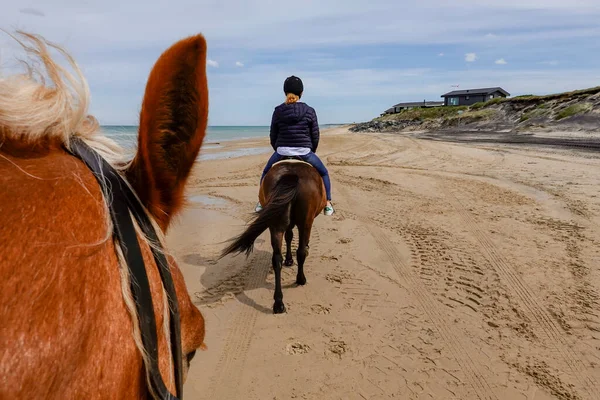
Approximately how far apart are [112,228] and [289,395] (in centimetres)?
270

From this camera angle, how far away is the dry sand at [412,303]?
3129 mm

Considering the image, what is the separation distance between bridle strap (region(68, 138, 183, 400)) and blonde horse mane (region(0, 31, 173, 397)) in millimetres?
13

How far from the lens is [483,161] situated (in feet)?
47.8

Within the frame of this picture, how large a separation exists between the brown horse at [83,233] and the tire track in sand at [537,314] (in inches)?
140

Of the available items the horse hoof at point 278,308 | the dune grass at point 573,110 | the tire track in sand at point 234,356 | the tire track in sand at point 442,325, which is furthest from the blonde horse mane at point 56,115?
the dune grass at point 573,110

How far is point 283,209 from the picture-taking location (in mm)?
4258

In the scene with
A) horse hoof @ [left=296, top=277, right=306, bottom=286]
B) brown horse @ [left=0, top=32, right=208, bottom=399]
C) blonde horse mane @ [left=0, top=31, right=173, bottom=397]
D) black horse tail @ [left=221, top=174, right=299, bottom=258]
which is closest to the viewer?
brown horse @ [left=0, top=32, right=208, bottom=399]

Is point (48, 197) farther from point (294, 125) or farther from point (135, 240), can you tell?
point (294, 125)

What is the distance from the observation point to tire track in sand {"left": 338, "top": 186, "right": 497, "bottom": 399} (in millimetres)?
3082

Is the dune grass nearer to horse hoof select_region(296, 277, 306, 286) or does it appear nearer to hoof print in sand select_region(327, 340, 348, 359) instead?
horse hoof select_region(296, 277, 306, 286)

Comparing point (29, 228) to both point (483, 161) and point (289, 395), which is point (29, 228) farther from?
point (483, 161)

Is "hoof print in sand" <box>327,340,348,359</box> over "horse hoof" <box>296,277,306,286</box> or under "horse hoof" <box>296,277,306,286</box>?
under

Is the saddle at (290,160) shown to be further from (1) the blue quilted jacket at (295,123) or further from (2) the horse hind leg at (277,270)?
(2) the horse hind leg at (277,270)

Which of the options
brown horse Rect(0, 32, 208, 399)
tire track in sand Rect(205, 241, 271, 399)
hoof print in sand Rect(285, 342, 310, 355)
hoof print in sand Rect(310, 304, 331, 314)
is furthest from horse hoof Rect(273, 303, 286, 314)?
brown horse Rect(0, 32, 208, 399)
